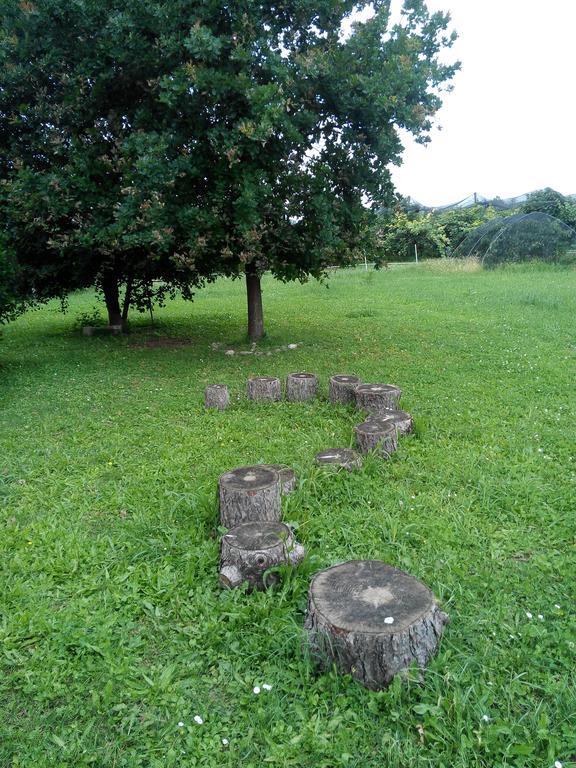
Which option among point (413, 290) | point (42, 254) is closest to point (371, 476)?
point (42, 254)

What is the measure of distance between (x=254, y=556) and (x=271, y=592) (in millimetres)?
179

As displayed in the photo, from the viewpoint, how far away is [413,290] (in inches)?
637

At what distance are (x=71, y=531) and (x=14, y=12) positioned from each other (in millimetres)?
6699

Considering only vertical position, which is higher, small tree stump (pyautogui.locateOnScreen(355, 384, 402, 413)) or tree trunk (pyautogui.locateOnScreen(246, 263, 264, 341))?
tree trunk (pyautogui.locateOnScreen(246, 263, 264, 341))

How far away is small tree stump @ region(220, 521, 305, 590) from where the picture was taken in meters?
2.72

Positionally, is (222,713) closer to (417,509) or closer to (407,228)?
(417,509)

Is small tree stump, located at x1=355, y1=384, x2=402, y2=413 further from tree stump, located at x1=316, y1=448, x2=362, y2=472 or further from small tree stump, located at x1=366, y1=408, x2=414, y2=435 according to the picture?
tree stump, located at x1=316, y1=448, x2=362, y2=472

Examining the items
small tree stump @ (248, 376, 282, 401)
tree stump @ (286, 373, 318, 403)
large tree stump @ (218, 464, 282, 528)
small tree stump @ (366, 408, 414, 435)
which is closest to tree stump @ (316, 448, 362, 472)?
small tree stump @ (366, 408, 414, 435)

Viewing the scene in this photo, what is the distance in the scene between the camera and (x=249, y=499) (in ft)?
10.2

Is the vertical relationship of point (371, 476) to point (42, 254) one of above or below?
below

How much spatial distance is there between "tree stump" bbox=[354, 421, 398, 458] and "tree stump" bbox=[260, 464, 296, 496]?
727 mm

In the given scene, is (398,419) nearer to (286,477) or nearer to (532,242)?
(286,477)

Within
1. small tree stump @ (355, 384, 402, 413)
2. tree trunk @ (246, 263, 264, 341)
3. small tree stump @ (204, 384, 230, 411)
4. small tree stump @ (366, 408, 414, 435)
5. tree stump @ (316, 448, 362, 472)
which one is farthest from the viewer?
tree trunk @ (246, 263, 264, 341)

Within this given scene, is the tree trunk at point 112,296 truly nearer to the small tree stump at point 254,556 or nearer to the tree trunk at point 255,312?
the tree trunk at point 255,312
